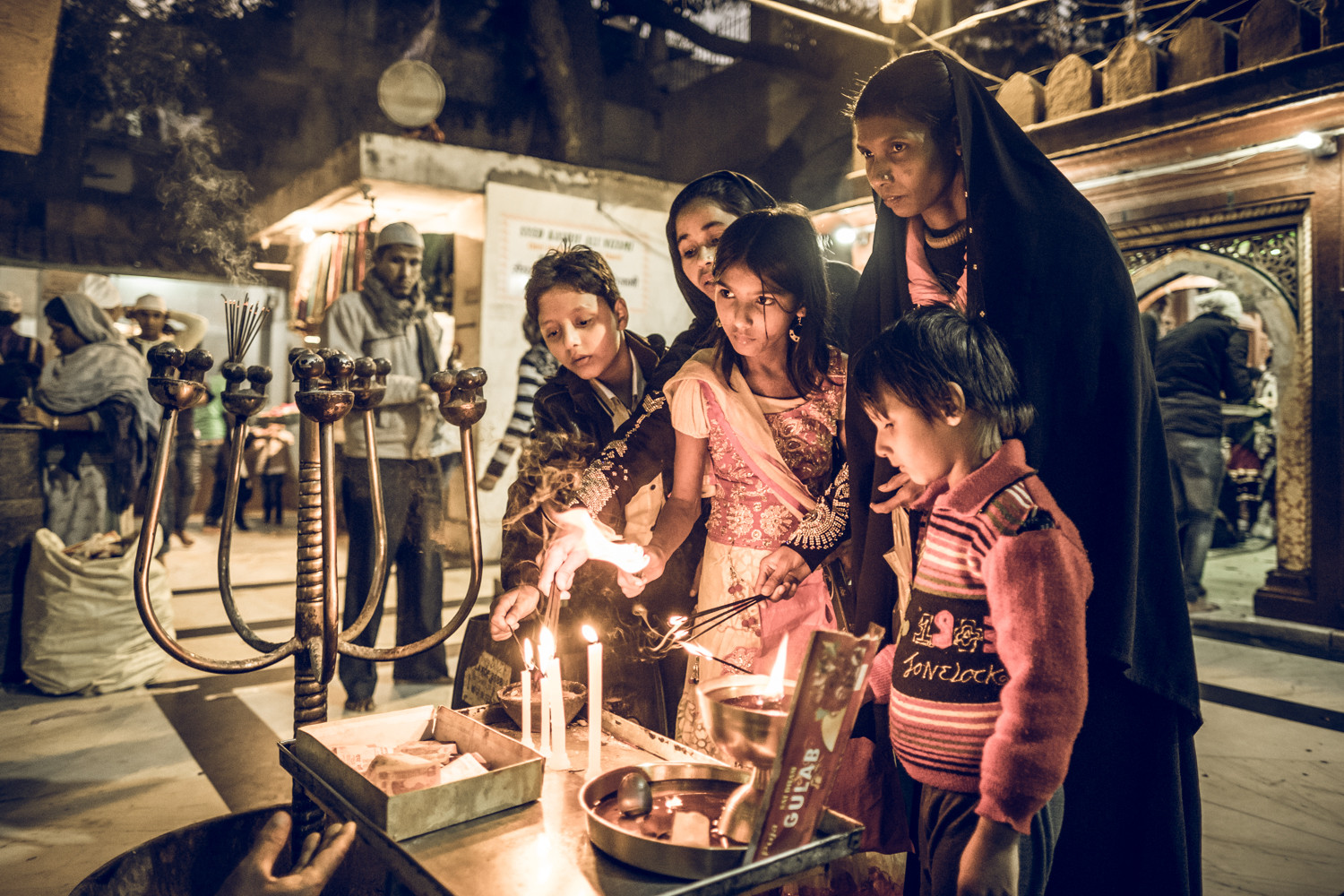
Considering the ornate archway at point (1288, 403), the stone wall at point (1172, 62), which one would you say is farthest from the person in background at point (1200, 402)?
the stone wall at point (1172, 62)

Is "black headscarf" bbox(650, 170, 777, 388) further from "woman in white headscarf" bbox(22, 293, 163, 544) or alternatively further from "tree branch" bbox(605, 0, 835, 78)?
"tree branch" bbox(605, 0, 835, 78)

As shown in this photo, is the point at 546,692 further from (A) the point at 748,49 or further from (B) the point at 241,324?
(A) the point at 748,49

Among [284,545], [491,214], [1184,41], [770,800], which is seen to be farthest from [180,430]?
[1184,41]

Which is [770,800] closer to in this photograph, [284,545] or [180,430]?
[180,430]

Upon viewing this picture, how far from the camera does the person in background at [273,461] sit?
37.8 feet

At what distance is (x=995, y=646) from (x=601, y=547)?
3.20ft

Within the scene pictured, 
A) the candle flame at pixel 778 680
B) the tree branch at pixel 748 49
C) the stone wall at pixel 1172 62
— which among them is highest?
the tree branch at pixel 748 49

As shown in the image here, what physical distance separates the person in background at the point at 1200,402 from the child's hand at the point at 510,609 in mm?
6261

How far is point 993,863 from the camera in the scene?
A: 51.0 inches

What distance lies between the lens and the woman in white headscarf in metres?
5.30

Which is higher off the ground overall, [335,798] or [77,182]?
[77,182]

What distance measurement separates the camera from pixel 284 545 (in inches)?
401

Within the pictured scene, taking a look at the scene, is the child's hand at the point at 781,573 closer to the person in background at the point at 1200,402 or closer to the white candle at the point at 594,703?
the white candle at the point at 594,703

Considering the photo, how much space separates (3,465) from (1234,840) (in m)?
6.36
